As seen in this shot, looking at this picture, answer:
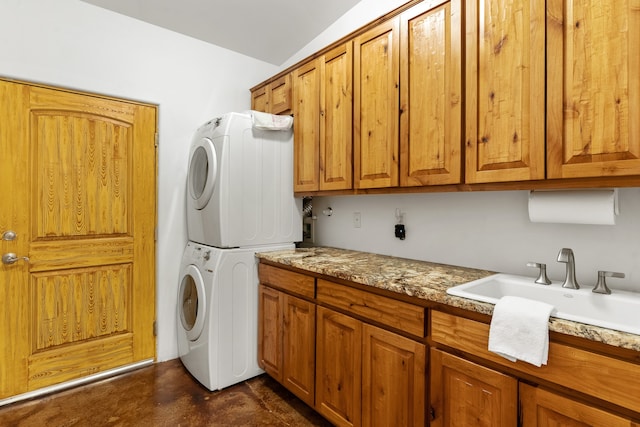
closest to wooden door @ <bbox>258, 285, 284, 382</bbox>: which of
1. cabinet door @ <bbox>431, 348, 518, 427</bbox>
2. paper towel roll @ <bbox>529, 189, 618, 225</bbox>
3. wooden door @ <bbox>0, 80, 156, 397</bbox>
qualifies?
wooden door @ <bbox>0, 80, 156, 397</bbox>

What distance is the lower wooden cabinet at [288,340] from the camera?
75.7 inches

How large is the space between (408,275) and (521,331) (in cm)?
62

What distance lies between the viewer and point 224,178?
7.19 feet

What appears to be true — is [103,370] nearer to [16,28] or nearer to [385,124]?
[16,28]

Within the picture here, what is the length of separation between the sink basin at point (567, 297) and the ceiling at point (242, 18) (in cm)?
216

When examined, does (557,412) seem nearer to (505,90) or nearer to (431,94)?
(505,90)

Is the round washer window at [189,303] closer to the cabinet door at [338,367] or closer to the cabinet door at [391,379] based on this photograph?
the cabinet door at [338,367]

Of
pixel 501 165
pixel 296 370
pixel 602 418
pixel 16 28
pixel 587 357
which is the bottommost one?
pixel 296 370

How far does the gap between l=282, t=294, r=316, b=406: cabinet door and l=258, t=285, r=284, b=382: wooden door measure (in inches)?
2.4

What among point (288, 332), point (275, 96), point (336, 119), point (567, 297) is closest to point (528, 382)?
point (567, 297)

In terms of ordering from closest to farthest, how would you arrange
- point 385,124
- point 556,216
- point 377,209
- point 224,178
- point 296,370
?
point 556,216 → point 385,124 → point 296,370 → point 224,178 → point 377,209

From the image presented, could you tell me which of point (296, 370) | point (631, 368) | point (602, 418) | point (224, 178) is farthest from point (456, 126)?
point (296, 370)

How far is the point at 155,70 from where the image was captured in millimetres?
2588

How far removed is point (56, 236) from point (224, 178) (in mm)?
1226
